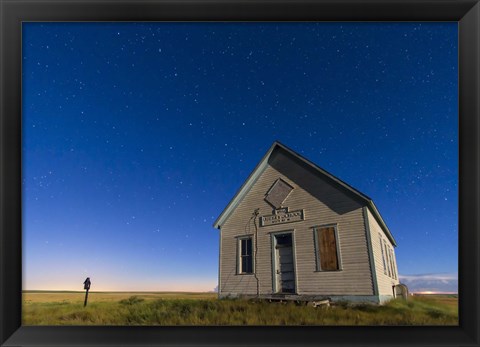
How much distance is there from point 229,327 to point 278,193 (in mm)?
5727

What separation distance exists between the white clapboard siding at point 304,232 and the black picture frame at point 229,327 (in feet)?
13.7

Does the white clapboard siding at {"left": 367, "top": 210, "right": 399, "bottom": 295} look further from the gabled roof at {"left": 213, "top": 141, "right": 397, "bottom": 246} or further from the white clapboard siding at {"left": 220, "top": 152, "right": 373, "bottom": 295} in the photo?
the gabled roof at {"left": 213, "top": 141, "right": 397, "bottom": 246}

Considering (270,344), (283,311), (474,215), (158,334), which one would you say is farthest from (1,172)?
(283,311)

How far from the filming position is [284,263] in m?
8.16

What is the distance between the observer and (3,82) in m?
2.93

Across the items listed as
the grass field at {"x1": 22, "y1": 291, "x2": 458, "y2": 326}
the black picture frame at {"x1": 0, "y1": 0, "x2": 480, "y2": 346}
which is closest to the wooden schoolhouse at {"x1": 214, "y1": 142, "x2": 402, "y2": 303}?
the grass field at {"x1": 22, "y1": 291, "x2": 458, "y2": 326}

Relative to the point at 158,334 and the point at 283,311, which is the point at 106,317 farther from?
the point at 283,311

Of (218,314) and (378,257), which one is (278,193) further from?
(218,314)

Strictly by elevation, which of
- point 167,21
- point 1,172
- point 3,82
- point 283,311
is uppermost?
point 167,21

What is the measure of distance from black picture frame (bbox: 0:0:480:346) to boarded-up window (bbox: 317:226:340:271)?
15.0 feet

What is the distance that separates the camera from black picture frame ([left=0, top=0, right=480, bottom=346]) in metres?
2.79

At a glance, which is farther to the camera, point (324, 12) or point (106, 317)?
point (106, 317)

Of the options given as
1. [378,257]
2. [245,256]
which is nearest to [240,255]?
[245,256]

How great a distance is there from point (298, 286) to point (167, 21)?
625 centimetres
